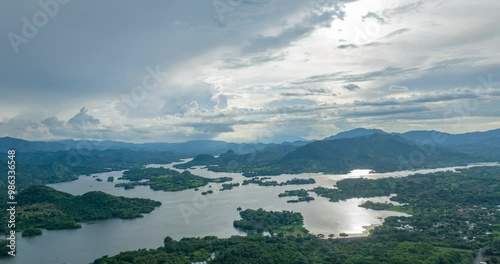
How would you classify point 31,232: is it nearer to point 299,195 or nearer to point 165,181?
point 299,195

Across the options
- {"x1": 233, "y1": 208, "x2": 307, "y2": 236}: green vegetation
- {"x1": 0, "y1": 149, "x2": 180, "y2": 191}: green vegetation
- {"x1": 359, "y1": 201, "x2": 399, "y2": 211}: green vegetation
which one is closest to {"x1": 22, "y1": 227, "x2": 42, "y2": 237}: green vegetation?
{"x1": 233, "y1": 208, "x2": 307, "y2": 236}: green vegetation

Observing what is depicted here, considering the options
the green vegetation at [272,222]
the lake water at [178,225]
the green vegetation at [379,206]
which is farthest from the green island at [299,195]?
the green vegetation at [272,222]

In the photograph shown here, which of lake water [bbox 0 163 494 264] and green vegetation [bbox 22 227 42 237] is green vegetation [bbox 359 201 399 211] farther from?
green vegetation [bbox 22 227 42 237]

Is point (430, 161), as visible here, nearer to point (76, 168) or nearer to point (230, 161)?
point (230, 161)

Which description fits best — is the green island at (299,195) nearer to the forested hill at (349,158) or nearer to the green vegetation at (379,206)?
the green vegetation at (379,206)

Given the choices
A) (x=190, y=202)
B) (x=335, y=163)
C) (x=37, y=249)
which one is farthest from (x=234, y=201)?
(x=335, y=163)

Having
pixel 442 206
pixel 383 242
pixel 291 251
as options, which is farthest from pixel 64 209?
pixel 442 206
